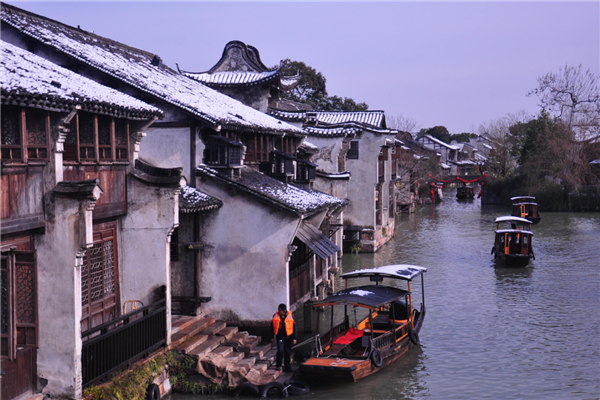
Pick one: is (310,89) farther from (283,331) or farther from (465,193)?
(283,331)

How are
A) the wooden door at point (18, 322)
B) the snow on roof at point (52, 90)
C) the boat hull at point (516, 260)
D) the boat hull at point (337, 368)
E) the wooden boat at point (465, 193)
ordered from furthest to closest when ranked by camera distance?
the wooden boat at point (465, 193)
the boat hull at point (516, 260)
the boat hull at point (337, 368)
the wooden door at point (18, 322)
the snow on roof at point (52, 90)

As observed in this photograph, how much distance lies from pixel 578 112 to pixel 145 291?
208 ft

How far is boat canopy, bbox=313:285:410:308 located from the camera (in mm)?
16297

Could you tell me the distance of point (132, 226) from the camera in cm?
1424

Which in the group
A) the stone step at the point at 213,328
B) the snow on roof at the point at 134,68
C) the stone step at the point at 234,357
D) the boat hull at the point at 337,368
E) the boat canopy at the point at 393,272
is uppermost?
the snow on roof at the point at 134,68

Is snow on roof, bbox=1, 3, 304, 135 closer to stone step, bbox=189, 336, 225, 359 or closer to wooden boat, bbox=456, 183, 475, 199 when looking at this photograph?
stone step, bbox=189, 336, 225, 359

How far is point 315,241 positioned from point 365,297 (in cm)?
279

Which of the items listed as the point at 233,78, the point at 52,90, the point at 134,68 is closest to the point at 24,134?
the point at 52,90

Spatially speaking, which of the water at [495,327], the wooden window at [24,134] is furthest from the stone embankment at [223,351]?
the wooden window at [24,134]

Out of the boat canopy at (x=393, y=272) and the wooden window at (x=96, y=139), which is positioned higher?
the wooden window at (x=96, y=139)

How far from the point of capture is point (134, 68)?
A: 20.0 meters

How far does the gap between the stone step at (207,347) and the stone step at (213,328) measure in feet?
0.56

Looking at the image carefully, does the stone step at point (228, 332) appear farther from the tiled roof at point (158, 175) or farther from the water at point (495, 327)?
the tiled roof at point (158, 175)

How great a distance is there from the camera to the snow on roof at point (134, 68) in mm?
17062
